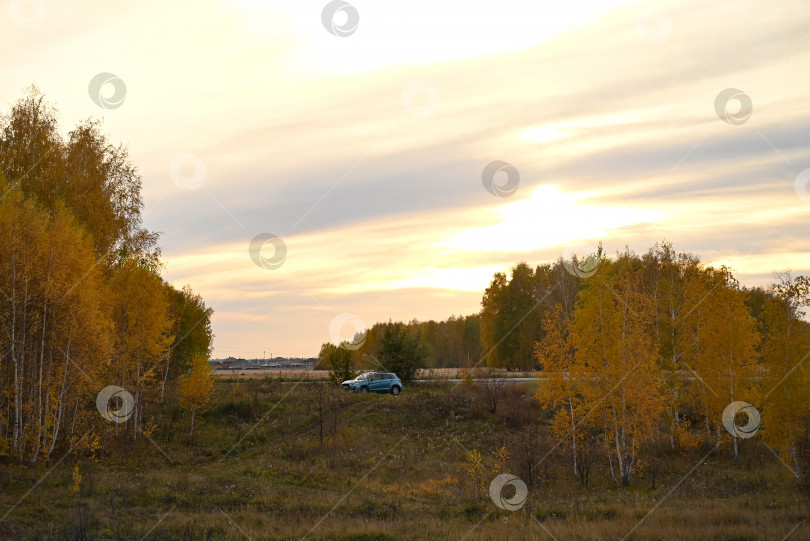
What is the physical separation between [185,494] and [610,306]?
62.9 ft

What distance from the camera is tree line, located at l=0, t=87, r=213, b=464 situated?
26578mm

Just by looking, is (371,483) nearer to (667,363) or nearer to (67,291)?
(67,291)

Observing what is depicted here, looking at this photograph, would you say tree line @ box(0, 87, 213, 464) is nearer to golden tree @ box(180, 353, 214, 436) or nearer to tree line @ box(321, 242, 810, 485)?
golden tree @ box(180, 353, 214, 436)

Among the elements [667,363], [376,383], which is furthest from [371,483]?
[667,363]

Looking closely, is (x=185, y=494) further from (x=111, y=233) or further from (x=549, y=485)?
(x=111, y=233)

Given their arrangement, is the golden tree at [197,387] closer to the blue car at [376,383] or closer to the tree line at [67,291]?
the tree line at [67,291]

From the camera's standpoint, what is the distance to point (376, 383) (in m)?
49.8

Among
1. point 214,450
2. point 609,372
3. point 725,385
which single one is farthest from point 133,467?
point 725,385

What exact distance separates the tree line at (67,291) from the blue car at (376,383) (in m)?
14.8

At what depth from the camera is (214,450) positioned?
35562 millimetres

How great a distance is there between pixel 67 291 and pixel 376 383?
26.2 meters

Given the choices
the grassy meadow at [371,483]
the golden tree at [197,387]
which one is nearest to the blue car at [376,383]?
the grassy meadow at [371,483]

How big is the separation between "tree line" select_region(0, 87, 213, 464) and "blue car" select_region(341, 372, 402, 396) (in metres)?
14.8

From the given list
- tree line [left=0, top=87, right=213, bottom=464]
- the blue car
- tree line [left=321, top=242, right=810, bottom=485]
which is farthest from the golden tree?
tree line [left=321, top=242, right=810, bottom=485]
